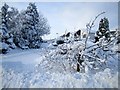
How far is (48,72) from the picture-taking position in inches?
141

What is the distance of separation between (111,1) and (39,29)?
1181mm

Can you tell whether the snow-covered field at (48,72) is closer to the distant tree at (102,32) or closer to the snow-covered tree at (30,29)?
the snow-covered tree at (30,29)

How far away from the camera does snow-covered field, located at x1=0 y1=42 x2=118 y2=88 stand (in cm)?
346

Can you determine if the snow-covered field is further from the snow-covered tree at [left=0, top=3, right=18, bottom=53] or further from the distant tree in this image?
the distant tree

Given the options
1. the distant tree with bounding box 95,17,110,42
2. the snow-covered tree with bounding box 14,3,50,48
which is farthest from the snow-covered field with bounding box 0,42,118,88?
the distant tree with bounding box 95,17,110,42

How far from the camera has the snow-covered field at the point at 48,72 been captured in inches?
136

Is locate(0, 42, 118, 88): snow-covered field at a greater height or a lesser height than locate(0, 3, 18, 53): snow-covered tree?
lesser

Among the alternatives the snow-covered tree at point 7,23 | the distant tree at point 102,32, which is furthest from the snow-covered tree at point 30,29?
the distant tree at point 102,32

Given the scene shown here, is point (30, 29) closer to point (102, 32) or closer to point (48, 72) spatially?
point (48, 72)

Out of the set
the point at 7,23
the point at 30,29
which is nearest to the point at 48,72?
the point at 30,29

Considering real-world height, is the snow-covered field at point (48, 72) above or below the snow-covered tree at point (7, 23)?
below

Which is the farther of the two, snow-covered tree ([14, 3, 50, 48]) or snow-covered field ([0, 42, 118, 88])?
snow-covered tree ([14, 3, 50, 48])

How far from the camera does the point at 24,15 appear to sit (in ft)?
12.0

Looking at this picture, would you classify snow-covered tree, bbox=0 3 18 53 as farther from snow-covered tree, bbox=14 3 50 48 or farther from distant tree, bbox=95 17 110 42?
distant tree, bbox=95 17 110 42
